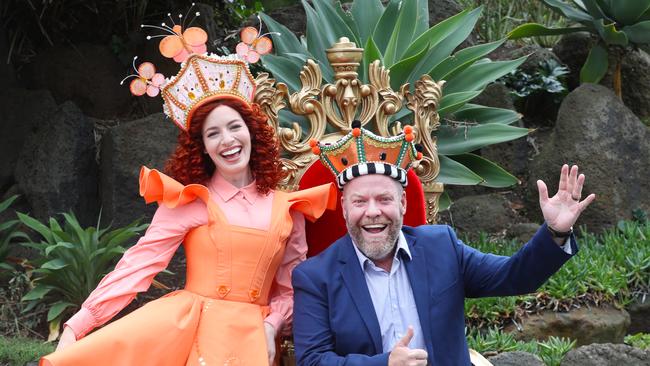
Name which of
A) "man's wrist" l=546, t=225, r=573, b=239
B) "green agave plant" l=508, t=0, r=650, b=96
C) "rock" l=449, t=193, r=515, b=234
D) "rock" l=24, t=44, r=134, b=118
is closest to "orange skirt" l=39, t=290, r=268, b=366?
"man's wrist" l=546, t=225, r=573, b=239

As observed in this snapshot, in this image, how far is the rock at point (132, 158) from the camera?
6.88m

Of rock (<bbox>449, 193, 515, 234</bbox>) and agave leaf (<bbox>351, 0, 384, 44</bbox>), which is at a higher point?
agave leaf (<bbox>351, 0, 384, 44</bbox>)

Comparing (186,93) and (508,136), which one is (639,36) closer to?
(508,136)

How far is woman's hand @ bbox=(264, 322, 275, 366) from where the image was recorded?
3764 millimetres

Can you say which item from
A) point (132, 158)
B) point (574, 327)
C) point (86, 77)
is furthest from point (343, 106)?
point (86, 77)

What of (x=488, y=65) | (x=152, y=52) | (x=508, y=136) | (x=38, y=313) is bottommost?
(x=38, y=313)

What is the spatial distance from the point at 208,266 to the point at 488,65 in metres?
3.06

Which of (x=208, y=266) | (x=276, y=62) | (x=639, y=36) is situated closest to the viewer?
(x=208, y=266)

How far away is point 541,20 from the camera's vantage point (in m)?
10.3

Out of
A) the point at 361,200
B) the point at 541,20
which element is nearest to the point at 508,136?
the point at 361,200

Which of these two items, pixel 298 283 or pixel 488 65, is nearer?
pixel 298 283

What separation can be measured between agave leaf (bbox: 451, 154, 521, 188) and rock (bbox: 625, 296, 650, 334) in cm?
103

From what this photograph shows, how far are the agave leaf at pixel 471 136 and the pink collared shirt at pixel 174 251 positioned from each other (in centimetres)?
219

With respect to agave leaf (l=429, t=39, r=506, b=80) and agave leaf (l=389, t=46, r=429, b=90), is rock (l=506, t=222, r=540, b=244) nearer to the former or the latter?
agave leaf (l=429, t=39, r=506, b=80)
